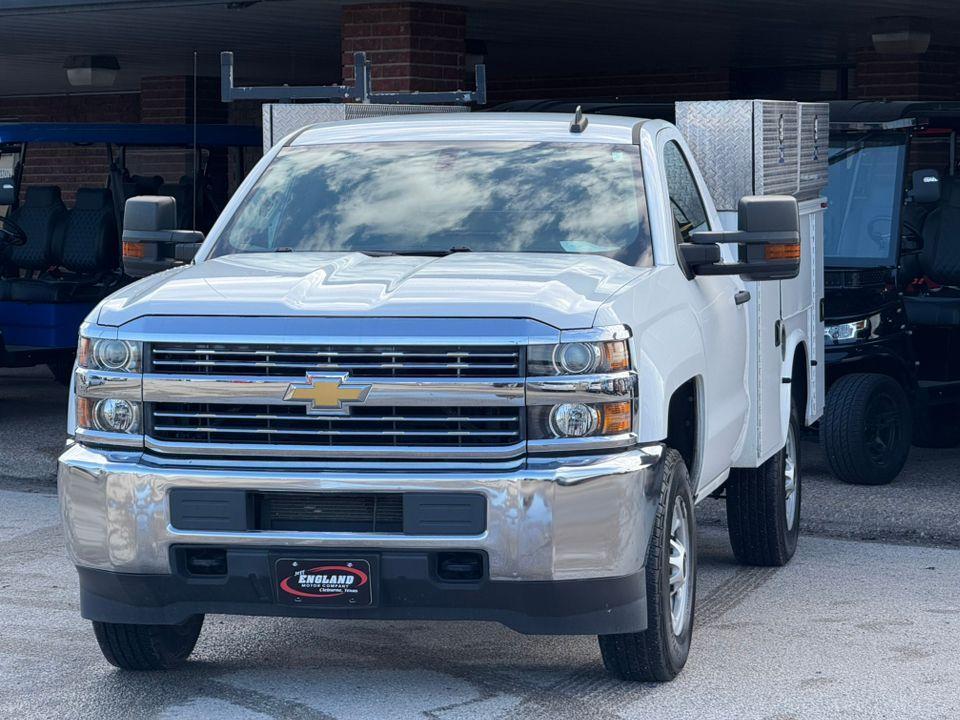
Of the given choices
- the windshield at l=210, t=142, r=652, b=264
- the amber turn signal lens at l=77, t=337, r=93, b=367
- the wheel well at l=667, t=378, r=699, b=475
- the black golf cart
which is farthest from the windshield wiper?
the black golf cart

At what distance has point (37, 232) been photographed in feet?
49.0

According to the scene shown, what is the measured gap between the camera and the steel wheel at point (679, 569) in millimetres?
5957

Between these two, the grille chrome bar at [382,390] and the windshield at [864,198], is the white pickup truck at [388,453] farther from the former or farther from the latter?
the windshield at [864,198]

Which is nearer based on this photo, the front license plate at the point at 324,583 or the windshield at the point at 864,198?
the front license plate at the point at 324,583

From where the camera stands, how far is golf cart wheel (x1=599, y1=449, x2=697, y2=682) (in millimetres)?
5605

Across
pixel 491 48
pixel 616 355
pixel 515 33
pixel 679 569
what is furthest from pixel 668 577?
pixel 491 48

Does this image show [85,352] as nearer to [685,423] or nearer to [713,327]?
[685,423]

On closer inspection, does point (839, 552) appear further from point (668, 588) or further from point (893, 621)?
point (668, 588)

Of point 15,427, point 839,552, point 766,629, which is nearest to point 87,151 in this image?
point 15,427

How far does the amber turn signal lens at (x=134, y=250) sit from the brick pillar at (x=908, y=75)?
13508mm

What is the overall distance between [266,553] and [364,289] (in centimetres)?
91

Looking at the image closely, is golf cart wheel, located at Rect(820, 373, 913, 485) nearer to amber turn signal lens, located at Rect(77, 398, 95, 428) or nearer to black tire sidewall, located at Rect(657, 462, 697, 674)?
black tire sidewall, located at Rect(657, 462, 697, 674)

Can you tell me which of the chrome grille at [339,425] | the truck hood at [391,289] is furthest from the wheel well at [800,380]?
the chrome grille at [339,425]

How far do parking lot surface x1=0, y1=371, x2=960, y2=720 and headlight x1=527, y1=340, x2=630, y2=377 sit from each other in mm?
1166
